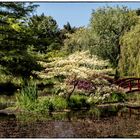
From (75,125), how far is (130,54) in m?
5.66

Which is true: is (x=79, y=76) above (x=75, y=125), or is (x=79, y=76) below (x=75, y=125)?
above

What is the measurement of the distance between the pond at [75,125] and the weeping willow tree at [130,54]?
10.8ft

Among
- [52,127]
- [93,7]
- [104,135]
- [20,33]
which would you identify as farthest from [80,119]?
[93,7]

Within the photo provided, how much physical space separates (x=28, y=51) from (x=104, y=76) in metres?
3.34

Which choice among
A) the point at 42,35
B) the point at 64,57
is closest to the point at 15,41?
the point at 42,35

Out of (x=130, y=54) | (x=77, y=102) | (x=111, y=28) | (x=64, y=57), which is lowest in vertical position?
(x=77, y=102)

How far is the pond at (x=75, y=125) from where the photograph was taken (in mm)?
8500

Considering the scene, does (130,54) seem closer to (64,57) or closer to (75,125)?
(64,57)

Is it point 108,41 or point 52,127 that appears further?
point 108,41

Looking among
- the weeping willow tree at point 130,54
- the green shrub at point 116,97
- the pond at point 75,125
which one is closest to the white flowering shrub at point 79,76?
the green shrub at point 116,97

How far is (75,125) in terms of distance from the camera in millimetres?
9383

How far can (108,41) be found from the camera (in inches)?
614

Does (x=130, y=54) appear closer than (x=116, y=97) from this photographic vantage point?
No

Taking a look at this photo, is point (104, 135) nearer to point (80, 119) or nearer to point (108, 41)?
point (80, 119)
